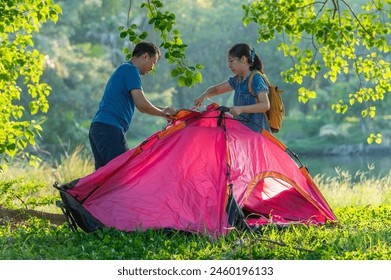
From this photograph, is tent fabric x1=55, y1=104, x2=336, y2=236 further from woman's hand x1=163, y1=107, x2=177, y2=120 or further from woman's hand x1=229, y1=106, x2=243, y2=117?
woman's hand x1=229, y1=106, x2=243, y2=117

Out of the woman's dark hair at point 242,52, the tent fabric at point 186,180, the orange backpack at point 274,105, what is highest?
the woman's dark hair at point 242,52

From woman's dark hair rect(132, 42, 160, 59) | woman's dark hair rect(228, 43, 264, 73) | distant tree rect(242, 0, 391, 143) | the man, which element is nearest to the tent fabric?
the man

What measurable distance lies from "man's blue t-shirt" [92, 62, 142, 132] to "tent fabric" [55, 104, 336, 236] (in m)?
0.36

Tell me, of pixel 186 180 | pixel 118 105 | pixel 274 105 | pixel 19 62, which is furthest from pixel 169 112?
pixel 19 62

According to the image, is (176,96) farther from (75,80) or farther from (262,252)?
(262,252)

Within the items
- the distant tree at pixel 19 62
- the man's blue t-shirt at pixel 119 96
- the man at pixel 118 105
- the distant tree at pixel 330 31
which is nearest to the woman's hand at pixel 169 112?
the man at pixel 118 105

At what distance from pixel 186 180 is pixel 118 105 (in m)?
0.91

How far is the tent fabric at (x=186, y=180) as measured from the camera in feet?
20.3

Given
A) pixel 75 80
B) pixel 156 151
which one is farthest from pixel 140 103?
pixel 75 80

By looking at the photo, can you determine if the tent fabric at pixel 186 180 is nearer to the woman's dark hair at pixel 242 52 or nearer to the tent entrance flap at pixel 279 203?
the tent entrance flap at pixel 279 203

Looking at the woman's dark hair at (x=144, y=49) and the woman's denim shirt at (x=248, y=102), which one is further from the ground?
the woman's dark hair at (x=144, y=49)

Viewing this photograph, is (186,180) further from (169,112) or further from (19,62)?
(19,62)

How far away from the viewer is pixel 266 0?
8961 millimetres

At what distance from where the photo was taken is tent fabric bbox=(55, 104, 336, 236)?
6.20 meters
